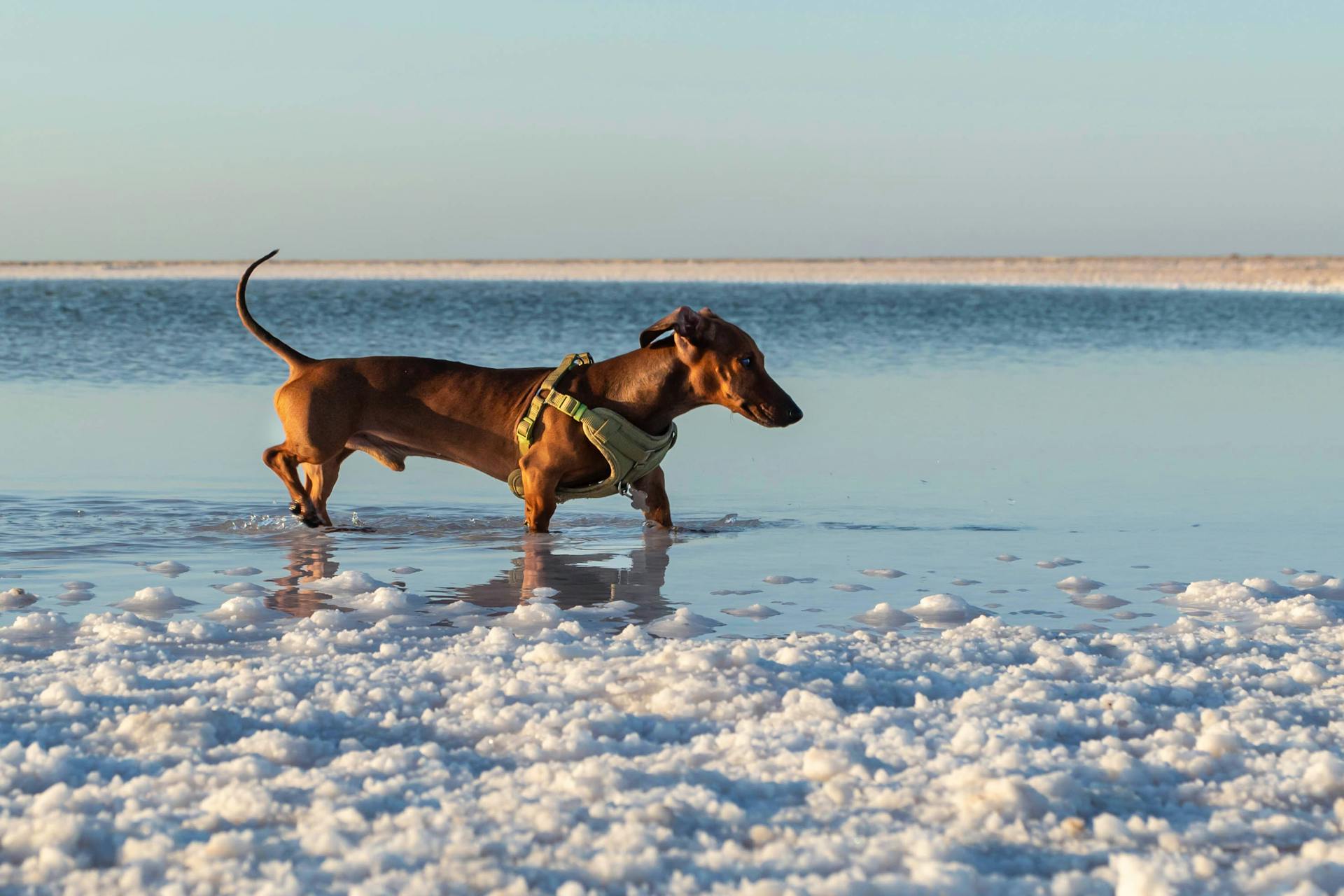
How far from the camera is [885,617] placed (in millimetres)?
4922

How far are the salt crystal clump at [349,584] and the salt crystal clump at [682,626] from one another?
1.07 meters

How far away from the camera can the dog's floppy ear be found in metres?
6.56

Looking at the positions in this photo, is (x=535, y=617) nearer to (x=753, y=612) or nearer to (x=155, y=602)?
(x=753, y=612)

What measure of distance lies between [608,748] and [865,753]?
56 centimetres

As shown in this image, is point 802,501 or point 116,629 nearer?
point 116,629

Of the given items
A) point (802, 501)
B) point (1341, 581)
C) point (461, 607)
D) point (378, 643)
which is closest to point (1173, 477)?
point (802, 501)

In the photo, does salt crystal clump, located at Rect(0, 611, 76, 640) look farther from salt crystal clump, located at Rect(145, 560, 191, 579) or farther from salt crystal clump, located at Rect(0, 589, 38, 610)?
salt crystal clump, located at Rect(145, 560, 191, 579)

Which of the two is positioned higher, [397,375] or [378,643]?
[397,375]

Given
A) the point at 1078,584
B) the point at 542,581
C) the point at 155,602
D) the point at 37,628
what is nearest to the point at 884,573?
the point at 1078,584

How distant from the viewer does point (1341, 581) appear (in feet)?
18.0

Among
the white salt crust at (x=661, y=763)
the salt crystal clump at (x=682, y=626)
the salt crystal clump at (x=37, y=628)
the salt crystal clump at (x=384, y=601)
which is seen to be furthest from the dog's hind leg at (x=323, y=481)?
the salt crystal clump at (x=682, y=626)

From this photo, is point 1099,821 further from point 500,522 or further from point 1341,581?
point 500,522

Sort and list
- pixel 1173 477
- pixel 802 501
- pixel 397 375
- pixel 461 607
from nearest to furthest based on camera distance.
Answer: pixel 461 607
pixel 397 375
pixel 802 501
pixel 1173 477

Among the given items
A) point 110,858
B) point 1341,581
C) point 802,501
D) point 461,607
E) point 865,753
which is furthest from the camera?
point 802,501
